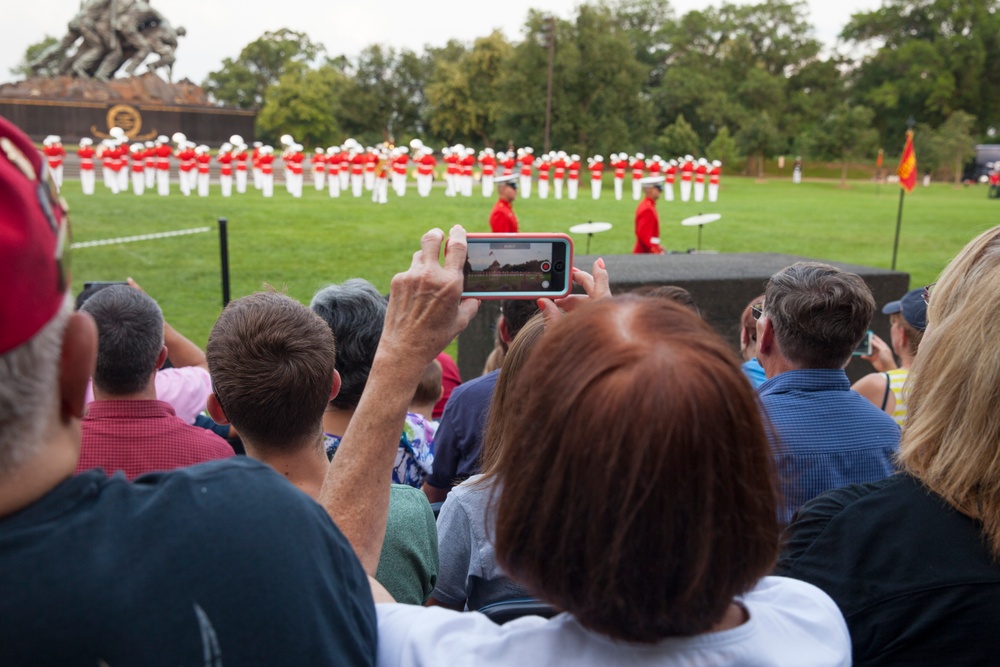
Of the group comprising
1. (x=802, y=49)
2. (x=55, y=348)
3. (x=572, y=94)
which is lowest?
(x=55, y=348)

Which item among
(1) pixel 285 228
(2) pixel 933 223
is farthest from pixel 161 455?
Result: (2) pixel 933 223

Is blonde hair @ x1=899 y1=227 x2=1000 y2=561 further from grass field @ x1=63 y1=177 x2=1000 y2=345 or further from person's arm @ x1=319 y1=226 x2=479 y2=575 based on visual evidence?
grass field @ x1=63 y1=177 x2=1000 y2=345

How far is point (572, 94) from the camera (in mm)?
47969

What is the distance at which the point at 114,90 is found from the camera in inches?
1649

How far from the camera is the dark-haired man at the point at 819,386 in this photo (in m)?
2.15

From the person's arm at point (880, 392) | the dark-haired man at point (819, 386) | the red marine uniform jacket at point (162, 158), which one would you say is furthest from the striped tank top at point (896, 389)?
the red marine uniform jacket at point (162, 158)

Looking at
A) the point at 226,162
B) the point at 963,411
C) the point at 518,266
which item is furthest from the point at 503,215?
the point at 226,162

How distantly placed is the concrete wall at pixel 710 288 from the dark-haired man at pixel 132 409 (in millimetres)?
3611

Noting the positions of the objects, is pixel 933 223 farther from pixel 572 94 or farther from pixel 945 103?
pixel 945 103

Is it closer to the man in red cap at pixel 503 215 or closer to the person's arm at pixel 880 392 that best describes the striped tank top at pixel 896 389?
the person's arm at pixel 880 392

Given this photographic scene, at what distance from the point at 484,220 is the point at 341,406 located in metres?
17.4

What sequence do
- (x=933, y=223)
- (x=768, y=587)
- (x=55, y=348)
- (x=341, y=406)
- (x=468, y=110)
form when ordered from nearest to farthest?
(x=55, y=348) < (x=768, y=587) < (x=341, y=406) < (x=933, y=223) < (x=468, y=110)

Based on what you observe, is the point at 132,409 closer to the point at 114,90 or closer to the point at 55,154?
the point at 55,154

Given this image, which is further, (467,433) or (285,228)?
(285,228)
